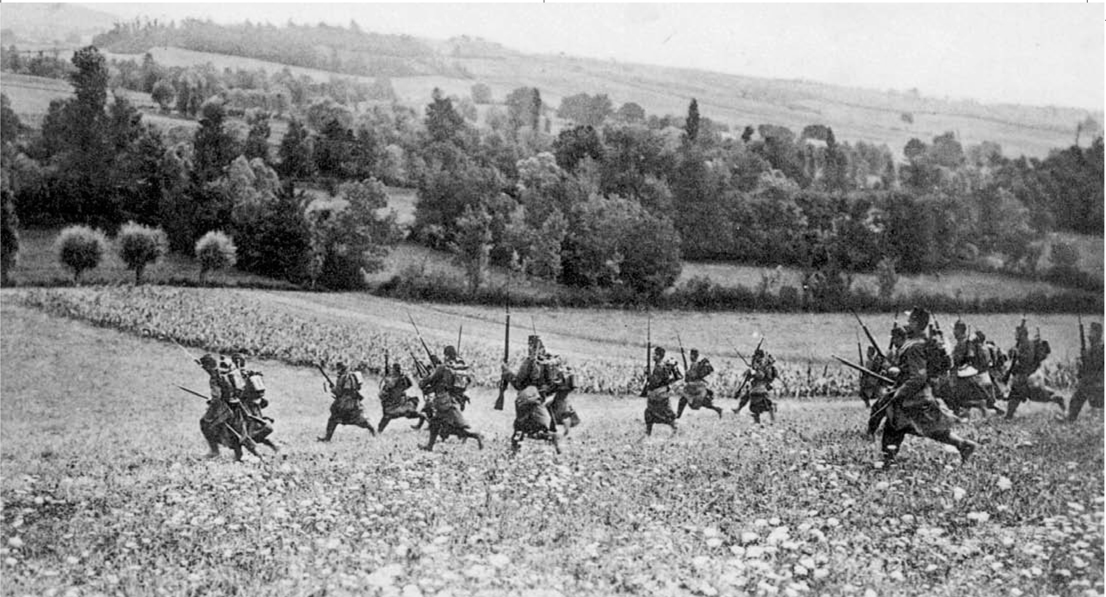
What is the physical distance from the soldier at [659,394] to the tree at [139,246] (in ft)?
17.5

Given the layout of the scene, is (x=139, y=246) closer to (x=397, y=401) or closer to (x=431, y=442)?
(x=397, y=401)

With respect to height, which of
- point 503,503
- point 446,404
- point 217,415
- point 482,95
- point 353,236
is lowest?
point 503,503

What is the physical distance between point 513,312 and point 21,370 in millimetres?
5328

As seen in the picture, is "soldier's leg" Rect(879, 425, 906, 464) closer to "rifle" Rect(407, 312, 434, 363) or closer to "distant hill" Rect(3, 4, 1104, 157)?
"distant hill" Rect(3, 4, 1104, 157)

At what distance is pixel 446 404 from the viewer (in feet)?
29.6

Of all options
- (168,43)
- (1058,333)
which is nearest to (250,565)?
(168,43)

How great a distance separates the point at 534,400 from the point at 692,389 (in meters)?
1.77

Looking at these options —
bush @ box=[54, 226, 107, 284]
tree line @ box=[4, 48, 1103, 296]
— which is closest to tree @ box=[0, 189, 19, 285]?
tree line @ box=[4, 48, 1103, 296]

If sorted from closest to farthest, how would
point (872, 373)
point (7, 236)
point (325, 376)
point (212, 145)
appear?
1. point (872, 373)
2. point (325, 376)
3. point (212, 145)
4. point (7, 236)

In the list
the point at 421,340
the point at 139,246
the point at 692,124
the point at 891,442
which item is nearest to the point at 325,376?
the point at 421,340

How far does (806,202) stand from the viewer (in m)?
9.82

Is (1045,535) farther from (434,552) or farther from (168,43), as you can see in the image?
(168,43)

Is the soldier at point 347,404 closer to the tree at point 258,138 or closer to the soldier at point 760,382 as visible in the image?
the tree at point 258,138

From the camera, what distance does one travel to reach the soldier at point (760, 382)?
9.65 meters
